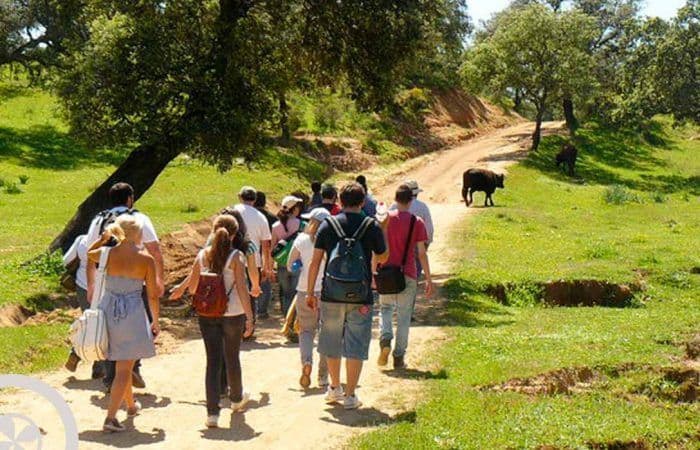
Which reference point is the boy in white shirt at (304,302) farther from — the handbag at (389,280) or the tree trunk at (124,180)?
the tree trunk at (124,180)

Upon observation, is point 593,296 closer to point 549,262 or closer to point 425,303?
point 549,262

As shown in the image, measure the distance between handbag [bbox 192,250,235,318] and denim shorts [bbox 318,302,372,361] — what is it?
3.51ft

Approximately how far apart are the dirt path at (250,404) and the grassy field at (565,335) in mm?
369

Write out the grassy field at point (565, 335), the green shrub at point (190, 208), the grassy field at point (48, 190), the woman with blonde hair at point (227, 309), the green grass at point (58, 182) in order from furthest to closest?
the green shrub at point (190, 208) → the green grass at point (58, 182) → the grassy field at point (48, 190) → the grassy field at point (565, 335) → the woman with blonde hair at point (227, 309)

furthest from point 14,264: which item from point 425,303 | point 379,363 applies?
Answer: point 379,363

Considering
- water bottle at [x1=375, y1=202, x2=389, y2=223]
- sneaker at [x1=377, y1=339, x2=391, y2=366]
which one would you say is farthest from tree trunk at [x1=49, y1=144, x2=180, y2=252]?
sneaker at [x1=377, y1=339, x2=391, y2=366]

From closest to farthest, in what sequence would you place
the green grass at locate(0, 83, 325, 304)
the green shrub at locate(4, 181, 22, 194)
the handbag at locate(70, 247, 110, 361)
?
the handbag at locate(70, 247, 110, 361), the green grass at locate(0, 83, 325, 304), the green shrub at locate(4, 181, 22, 194)

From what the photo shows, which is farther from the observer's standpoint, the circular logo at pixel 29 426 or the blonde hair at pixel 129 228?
the blonde hair at pixel 129 228

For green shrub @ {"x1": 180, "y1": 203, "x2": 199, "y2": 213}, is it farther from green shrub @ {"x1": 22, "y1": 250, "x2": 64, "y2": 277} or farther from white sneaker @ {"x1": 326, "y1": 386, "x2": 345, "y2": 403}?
white sneaker @ {"x1": 326, "y1": 386, "x2": 345, "y2": 403}

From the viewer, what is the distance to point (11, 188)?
26.4m

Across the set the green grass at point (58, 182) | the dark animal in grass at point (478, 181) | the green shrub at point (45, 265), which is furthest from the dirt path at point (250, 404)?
the dark animal in grass at point (478, 181)

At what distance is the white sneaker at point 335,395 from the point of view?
29.0 ft

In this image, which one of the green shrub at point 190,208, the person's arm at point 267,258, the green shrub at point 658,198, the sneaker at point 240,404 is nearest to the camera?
the sneaker at point 240,404

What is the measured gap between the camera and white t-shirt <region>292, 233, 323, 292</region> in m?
9.55
